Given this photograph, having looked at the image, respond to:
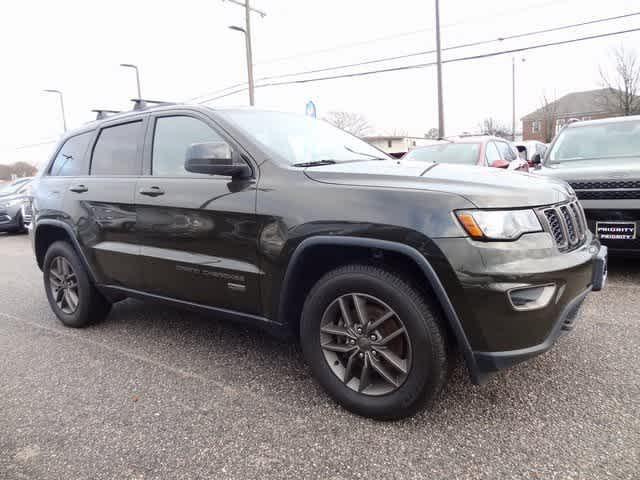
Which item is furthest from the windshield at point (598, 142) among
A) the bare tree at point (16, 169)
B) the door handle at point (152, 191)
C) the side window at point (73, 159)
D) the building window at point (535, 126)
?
the bare tree at point (16, 169)

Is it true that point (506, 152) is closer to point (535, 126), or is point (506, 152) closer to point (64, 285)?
point (64, 285)

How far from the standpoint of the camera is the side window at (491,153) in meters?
7.42

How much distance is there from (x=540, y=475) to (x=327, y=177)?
1693mm

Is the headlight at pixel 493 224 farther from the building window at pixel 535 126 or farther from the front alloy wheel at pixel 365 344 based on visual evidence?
the building window at pixel 535 126

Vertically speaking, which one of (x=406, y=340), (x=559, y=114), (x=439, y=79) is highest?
(x=559, y=114)

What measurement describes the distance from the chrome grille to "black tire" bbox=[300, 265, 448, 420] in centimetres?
70

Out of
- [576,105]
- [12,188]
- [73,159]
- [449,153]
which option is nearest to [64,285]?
[73,159]

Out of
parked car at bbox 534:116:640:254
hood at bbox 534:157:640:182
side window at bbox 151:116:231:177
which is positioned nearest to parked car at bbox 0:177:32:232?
side window at bbox 151:116:231:177

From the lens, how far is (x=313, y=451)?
2.23 m

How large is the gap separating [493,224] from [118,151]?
2966mm

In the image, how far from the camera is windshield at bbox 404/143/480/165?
7.39 metres

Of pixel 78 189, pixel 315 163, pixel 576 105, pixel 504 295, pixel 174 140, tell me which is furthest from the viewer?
pixel 576 105

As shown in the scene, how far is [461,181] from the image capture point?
7.58ft

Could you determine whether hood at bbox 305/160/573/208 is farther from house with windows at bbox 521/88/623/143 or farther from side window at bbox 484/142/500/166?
house with windows at bbox 521/88/623/143
